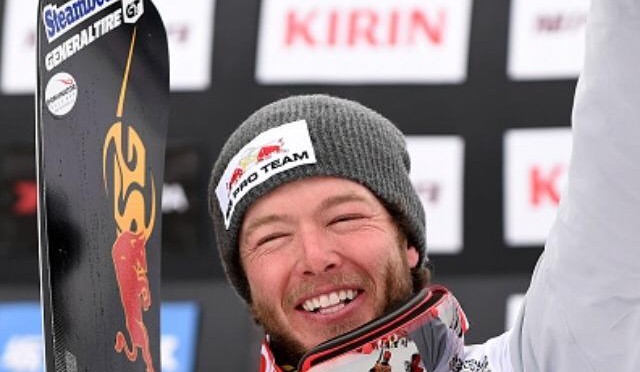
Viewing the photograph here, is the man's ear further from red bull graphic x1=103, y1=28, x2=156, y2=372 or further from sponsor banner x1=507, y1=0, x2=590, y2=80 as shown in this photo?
sponsor banner x1=507, y1=0, x2=590, y2=80

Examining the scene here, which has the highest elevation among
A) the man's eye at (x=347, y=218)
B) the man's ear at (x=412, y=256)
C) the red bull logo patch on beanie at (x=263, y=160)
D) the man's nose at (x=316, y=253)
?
the red bull logo patch on beanie at (x=263, y=160)

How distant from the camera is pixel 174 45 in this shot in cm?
388

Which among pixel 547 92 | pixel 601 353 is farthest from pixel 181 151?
pixel 601 353

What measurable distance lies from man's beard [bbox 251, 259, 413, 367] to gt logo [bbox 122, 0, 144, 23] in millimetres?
352

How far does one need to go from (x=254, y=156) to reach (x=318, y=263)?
15cm

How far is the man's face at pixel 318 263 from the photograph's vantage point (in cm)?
139

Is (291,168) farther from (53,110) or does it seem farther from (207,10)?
(207,10)

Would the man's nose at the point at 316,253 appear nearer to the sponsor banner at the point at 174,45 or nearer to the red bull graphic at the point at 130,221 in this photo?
the red bull graphic at the point at 130,221

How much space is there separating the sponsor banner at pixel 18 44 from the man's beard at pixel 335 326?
2.59 metres

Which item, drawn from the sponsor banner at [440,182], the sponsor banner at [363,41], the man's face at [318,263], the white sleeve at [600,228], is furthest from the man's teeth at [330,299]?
the sponsor banner at [363,41]

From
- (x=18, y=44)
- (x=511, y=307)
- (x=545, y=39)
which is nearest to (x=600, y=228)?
(x=511, y=307)

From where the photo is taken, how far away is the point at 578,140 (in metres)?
1.01

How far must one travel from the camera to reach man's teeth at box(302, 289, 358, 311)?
1398 mm

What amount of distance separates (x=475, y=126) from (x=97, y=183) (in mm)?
2339
